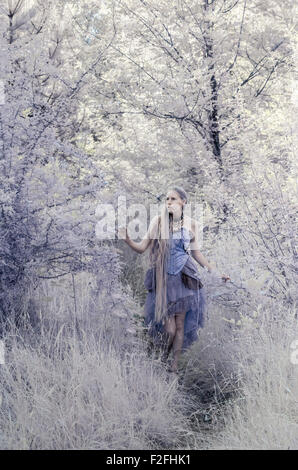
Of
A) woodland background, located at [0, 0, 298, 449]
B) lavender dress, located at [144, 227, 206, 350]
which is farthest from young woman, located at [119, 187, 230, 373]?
woodland background, located at [0, 0, 298, 449]

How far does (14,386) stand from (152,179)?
5630 mm

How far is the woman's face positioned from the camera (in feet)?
15.7

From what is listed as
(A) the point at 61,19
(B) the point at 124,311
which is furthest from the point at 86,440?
(A) the point at 61,19

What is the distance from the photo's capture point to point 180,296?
463 cm

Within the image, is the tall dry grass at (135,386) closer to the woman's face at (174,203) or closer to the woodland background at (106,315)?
the woodland background at (106,315)

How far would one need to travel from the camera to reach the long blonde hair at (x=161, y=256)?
4625 mm

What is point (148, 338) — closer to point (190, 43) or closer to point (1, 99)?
point (1, 99)

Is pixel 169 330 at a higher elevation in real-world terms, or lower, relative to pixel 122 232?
lower

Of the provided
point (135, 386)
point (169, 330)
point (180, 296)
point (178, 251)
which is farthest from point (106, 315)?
point (135, 386)

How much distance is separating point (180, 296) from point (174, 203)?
82 centimetres

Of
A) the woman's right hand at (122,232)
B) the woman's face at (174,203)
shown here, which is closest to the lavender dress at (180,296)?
Answer: the woman's face at (174,203)

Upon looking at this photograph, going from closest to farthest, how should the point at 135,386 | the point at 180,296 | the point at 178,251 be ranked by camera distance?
the point at 135,386 < the point at 180,296 < the point at 178,251

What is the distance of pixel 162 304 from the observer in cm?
461

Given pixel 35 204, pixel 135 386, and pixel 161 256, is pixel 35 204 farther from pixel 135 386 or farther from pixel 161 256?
pixel 135 386
